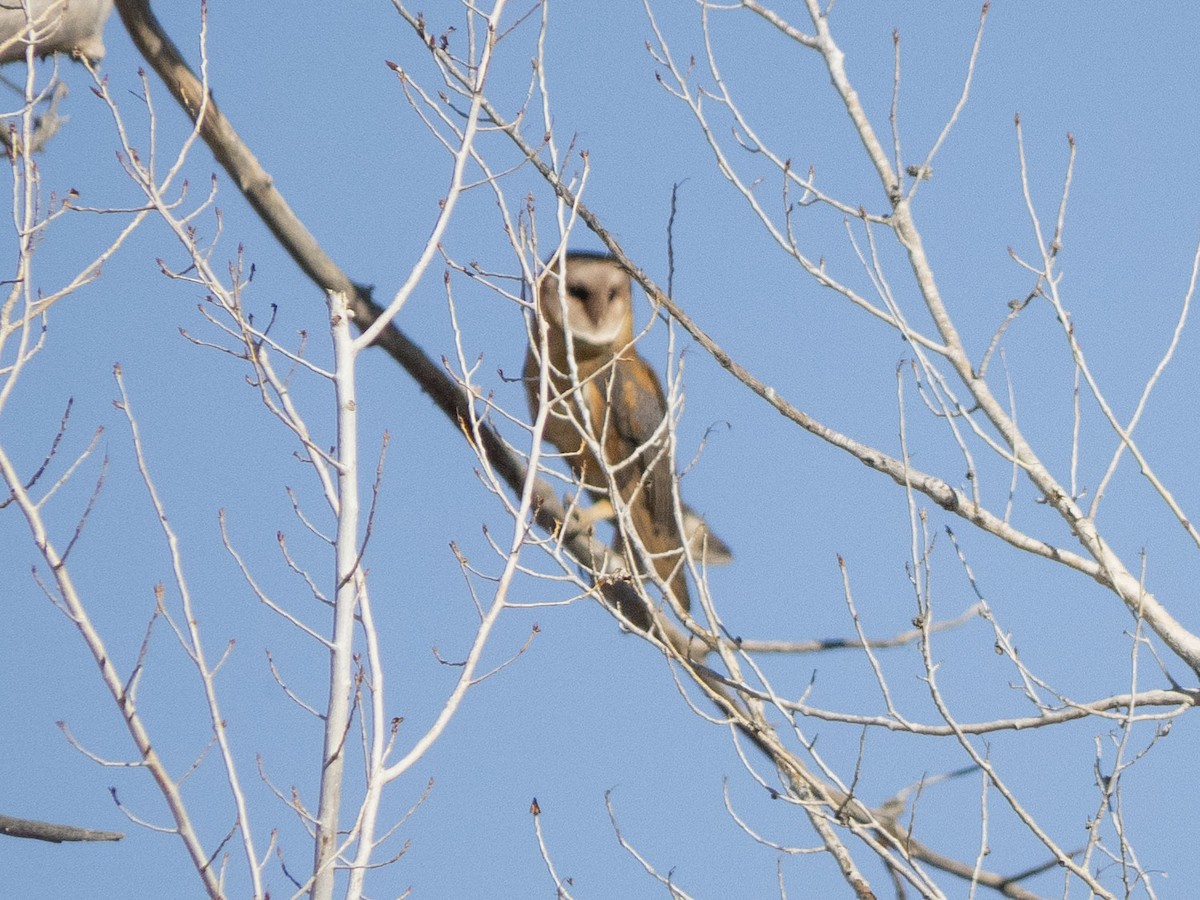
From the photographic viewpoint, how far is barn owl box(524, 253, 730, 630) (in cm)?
704

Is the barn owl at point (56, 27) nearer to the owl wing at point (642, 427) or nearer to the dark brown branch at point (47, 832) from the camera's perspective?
the dark brown branch at point (47, 832)

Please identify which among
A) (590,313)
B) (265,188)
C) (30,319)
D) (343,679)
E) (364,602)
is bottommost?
(343,679)

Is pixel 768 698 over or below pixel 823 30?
below

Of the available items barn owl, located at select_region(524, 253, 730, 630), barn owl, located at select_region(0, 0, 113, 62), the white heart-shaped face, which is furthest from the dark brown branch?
the white heart-shaped face

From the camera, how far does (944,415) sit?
4.16 metres

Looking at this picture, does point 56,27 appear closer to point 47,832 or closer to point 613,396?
point 47,832

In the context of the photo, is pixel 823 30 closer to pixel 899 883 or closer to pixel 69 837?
pixel 899 883

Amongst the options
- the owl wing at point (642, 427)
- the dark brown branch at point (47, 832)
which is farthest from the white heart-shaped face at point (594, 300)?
the dark brown branch at point (47, 832)

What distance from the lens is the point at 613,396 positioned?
741 cm

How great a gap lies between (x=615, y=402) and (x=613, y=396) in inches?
1.6

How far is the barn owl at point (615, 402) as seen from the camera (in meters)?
7.04

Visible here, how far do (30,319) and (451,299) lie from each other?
1.21 metres

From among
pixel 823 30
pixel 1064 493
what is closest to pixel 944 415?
pixel 1064 493

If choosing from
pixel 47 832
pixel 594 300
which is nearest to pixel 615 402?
pixel 594 300
